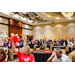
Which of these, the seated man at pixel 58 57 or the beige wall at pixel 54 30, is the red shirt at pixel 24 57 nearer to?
the seated man at pixel 58 57

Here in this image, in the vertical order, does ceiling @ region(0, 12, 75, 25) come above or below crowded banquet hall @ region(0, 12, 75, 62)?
above

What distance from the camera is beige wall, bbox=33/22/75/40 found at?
465 inches

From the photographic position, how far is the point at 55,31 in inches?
509

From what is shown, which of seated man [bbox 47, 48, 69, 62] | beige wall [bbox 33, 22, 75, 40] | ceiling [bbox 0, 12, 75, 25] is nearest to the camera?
seated man [bbox 47, 48, 69, 62]

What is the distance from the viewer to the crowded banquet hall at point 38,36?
1.75 metres

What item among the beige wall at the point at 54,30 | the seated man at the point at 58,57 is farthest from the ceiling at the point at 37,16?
the seated man at the point at 58,57

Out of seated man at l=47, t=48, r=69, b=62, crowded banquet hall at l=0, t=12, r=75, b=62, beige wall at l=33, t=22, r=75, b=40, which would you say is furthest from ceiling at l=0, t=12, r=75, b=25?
seated man at l=47, t=48, r=69, b=62

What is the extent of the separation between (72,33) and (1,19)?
31.8 feet

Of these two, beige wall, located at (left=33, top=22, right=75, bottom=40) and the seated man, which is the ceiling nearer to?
beige wall, located at (left=33, top=22, right=75, bottom=40)

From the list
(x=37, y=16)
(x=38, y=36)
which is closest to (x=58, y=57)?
(x=37, y=16)

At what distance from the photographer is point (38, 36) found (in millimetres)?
14156

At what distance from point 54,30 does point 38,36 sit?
9.97ft
